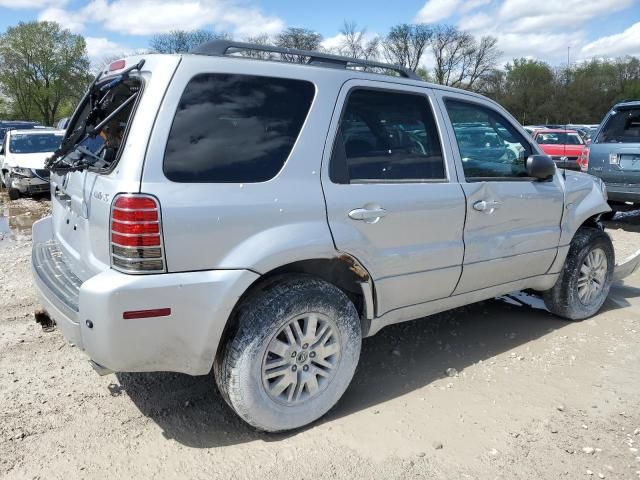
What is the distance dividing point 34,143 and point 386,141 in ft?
43.4

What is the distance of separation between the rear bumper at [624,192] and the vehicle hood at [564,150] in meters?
8.34

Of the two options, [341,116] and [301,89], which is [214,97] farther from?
[341,116]

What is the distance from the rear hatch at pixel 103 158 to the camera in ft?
8.41

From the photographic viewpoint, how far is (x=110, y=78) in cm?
323

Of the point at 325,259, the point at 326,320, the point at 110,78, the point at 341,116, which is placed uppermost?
the point at 110,78

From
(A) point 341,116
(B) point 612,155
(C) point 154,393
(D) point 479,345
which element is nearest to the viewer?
(A) point 341,116

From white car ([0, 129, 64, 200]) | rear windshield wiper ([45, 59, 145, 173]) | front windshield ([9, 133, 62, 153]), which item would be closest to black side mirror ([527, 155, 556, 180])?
rear windshield wiper ([45, 59, 145, 173])

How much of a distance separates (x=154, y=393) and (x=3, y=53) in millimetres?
65418

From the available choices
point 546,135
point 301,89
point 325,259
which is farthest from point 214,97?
point 546,135

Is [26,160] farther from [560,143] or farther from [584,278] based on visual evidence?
[560,143]

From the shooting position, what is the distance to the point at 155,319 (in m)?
2.52

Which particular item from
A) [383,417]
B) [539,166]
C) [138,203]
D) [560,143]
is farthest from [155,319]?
[560,143]

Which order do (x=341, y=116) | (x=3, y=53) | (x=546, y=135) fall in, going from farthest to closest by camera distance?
(x=3, y=53), (x=546, y=135), (x=341, y=116)

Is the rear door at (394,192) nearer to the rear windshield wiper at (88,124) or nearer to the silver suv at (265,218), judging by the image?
the silver suv at (265,218)
